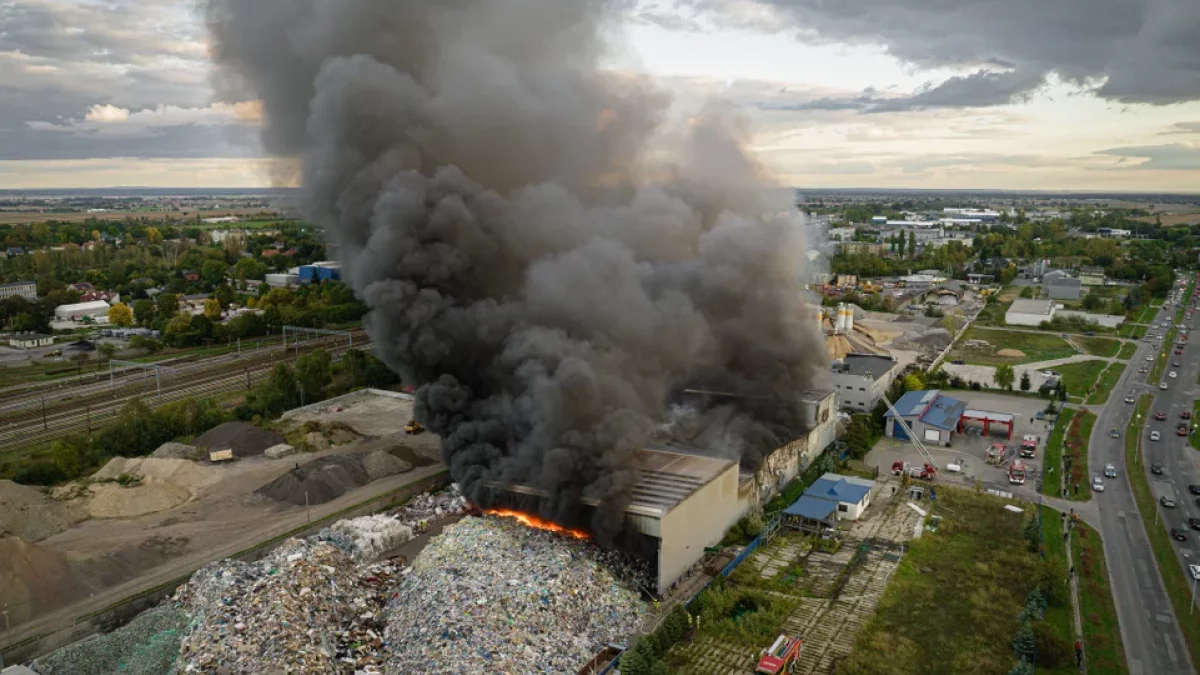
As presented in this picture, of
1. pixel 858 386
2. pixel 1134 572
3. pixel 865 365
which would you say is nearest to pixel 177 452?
pixel 858 386

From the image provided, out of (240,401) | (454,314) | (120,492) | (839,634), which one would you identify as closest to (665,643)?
(839,634)

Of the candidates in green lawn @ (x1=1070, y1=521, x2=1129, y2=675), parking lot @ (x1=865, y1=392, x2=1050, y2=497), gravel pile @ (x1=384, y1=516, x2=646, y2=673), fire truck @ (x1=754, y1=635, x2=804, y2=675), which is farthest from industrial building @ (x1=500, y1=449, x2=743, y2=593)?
parking lot @ (x1=865, y1=392, x2=1050, y2=497)

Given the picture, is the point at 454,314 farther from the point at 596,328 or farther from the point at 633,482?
the point at 633,482

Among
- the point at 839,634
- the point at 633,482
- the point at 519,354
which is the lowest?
the point at 839,634

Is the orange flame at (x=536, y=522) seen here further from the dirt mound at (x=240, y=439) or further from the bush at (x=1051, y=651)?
the dirt mound at (x=240, y=439)

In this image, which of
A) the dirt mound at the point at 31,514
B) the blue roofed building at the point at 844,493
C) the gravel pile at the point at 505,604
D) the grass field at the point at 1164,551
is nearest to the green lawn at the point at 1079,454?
the grass field at the point at 1164,551
